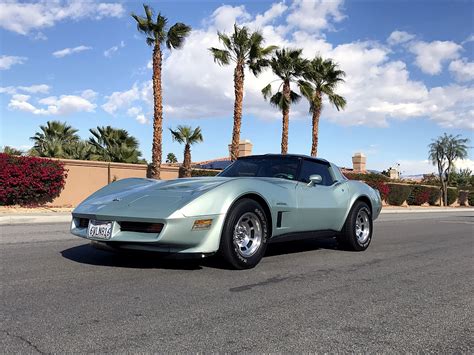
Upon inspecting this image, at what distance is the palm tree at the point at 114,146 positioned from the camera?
2280cm

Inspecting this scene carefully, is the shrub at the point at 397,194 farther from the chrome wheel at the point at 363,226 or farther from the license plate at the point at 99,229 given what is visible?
the license plate at the point at 99,229

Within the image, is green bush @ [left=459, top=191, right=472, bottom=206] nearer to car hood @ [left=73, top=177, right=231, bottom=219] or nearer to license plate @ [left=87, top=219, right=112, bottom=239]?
car hood @ [left=73, top=177, right=231, bottom=219]

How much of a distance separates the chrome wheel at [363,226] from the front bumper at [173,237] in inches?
132

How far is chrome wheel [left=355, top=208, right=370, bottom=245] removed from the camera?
24.7 ft

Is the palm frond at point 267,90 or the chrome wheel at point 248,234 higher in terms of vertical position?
the palm frond at point 267,90

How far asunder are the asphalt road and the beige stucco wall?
1194 cm

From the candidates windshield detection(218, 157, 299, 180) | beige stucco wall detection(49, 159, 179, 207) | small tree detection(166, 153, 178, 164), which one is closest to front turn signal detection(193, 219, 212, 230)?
windshield detection(218, 157, 299, 180)

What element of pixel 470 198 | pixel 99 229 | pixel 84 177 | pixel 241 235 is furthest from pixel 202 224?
pixel 470 198

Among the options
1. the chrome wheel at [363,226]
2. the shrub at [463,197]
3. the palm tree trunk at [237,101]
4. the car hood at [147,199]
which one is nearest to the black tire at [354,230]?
the chrome wheel at [363,226]

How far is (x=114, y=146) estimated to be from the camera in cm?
2361

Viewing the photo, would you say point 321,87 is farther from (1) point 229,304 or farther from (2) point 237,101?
(1) point 229,304

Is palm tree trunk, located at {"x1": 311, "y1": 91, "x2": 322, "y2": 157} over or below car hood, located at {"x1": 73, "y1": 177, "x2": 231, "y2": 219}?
over

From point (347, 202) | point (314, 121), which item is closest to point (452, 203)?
point (314, 121)

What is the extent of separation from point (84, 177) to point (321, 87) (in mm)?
16527
